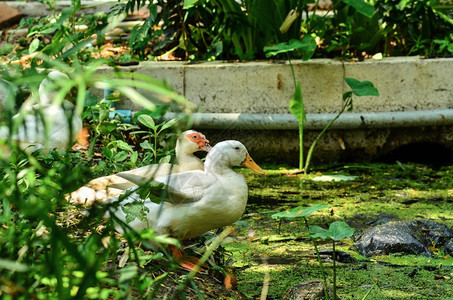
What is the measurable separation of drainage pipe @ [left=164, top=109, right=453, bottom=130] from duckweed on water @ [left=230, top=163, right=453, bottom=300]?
30 centimetres

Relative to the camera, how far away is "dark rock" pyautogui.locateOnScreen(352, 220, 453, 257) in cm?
312

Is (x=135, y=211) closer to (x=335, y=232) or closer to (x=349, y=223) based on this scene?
(x=335, y=232)

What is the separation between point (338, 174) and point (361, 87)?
624mm

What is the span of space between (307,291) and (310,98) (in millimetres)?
2626

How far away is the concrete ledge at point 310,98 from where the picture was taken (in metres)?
4.92

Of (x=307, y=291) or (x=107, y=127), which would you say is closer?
(x=307, y=291)

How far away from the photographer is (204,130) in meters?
5.05

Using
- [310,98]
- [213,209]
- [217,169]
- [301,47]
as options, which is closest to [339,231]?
[213,209]

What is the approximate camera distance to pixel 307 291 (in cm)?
254

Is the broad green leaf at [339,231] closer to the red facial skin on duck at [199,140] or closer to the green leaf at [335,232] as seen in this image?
the green leaf at [335,232]

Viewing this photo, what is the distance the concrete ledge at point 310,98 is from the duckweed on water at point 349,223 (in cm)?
27

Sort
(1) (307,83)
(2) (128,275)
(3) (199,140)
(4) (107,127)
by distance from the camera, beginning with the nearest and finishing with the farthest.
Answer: (2) (128,275), (3) (199,140), (4) (107,127), (1) (307,83)

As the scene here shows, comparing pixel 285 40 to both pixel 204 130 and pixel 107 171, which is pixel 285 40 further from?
pixel 107 171

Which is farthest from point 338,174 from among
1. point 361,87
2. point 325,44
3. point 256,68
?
point 325,44
